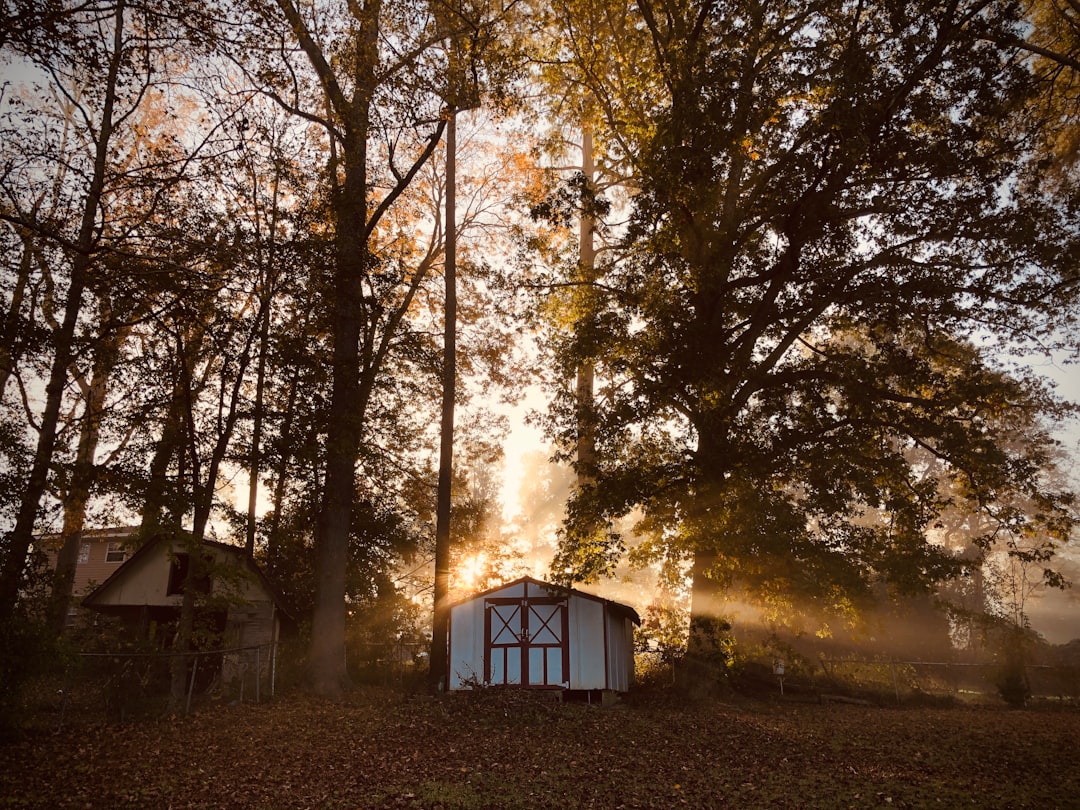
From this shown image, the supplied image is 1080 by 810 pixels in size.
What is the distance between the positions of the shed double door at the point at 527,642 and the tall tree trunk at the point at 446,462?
4.52 feet

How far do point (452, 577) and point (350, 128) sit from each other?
13.1 meters

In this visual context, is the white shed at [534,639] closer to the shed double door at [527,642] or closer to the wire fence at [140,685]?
the shed double door at [527,642]

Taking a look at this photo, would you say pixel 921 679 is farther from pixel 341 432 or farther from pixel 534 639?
pixel 341 432

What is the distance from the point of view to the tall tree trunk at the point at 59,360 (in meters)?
10.0

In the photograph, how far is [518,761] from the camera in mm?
9555

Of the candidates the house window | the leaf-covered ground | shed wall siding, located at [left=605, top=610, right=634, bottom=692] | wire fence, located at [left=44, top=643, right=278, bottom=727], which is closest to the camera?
the leaf-covered ground

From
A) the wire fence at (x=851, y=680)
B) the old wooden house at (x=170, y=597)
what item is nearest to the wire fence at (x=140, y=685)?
the old wooden house at (x=170, y=597)

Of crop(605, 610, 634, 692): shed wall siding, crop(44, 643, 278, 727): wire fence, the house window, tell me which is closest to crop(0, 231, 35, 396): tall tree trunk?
crop(44, 643, 278, 727): wire fence

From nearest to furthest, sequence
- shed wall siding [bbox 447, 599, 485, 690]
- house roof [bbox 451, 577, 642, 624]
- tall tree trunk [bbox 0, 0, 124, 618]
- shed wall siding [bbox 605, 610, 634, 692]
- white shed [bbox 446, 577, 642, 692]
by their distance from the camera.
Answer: tall tree trunk [bbox 0, 0, 124, 618] < white shed [bbox 446, 577, 642, 692] < house roof [bbox 451, 577, 642, 624] < shed wall siding [bbox 447, 599, 485, 690] < shed wall siding [bbox 605, 610, 634, 692]

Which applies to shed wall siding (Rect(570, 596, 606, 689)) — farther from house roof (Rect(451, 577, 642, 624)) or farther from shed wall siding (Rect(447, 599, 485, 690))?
shed wall siding (Rect(447, 599, 485, 690))

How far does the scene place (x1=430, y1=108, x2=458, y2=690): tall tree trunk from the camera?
60.6 feet

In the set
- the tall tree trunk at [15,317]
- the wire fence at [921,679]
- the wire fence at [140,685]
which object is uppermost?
the tall tree trunk at [15,317]

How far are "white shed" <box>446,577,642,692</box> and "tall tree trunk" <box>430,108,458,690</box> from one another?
0.66 metres

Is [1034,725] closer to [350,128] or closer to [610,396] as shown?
[610,396]
